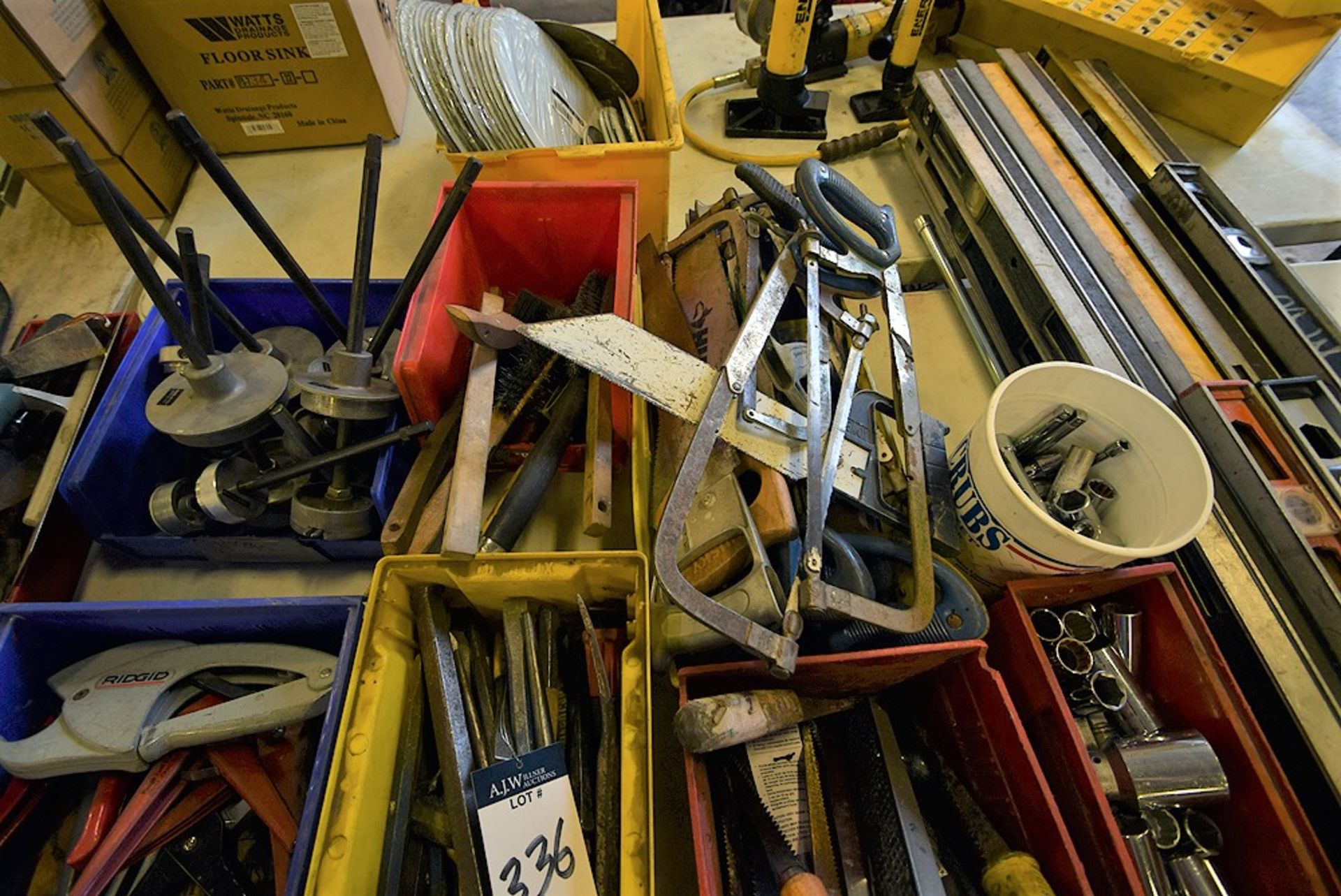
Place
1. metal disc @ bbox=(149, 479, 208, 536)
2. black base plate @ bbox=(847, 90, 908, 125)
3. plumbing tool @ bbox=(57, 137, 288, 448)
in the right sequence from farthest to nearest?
black base plate @ bbox=(847, 90, 908, 125), metal disc @ bbox=(149, 479, 208, 536), plumbing tool @ bbox=(57, 137, 288, 448)

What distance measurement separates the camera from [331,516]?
897 mm

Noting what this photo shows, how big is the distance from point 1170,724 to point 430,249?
3.79 feet

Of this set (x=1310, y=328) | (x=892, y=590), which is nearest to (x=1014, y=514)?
(x=892, y=590)

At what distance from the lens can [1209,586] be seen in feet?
2.71

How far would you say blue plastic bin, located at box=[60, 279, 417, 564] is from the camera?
888 mm

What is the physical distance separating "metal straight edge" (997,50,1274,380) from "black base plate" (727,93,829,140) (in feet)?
1.45

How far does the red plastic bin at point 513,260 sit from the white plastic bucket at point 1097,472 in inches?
19.2

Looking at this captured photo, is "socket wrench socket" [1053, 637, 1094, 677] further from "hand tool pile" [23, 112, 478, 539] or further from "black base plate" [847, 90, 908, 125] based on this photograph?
"black base plate" [847, 90, 908, 125]

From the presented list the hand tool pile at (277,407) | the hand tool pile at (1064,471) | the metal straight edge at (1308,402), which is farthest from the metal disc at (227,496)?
the metal straight edge at (1308,402)

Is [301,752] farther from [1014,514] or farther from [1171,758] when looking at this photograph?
[1171,758]

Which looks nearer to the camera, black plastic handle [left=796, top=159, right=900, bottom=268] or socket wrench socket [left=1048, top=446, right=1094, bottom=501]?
socket wrench socket [left=1048, top=446, right=1094, bottom=501]

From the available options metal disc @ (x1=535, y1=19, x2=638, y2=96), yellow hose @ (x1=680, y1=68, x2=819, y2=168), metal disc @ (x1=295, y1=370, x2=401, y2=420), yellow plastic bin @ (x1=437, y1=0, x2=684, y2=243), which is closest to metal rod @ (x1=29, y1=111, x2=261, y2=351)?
metal disc @ (x1=295, y1=370, x2=401, y2=420)

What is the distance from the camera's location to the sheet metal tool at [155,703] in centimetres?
73

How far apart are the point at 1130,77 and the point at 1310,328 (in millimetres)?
907
